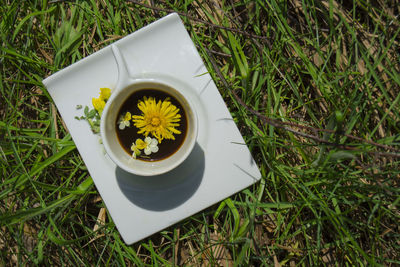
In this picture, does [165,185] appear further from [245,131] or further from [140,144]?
[245,131]

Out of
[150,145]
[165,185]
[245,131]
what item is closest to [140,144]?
[150,145]

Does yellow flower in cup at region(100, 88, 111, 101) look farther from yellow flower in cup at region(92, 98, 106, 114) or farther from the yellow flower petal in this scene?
the yellow flower petal

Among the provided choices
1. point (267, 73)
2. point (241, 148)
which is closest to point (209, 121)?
point (241, 148)

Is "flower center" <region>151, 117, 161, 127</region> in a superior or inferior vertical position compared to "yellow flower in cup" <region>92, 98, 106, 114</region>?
inferior

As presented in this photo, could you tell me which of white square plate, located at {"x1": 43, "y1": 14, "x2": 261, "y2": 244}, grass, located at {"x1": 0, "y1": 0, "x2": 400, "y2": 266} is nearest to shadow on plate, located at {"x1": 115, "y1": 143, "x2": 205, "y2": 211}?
white square plate, located at {"x1": 43, "y1": 14, "x2": 261, "y2": 244}

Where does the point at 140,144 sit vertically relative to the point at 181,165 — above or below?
above

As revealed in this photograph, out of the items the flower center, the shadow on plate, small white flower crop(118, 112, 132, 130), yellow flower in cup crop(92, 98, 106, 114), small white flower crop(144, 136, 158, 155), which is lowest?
the shadow on plate
